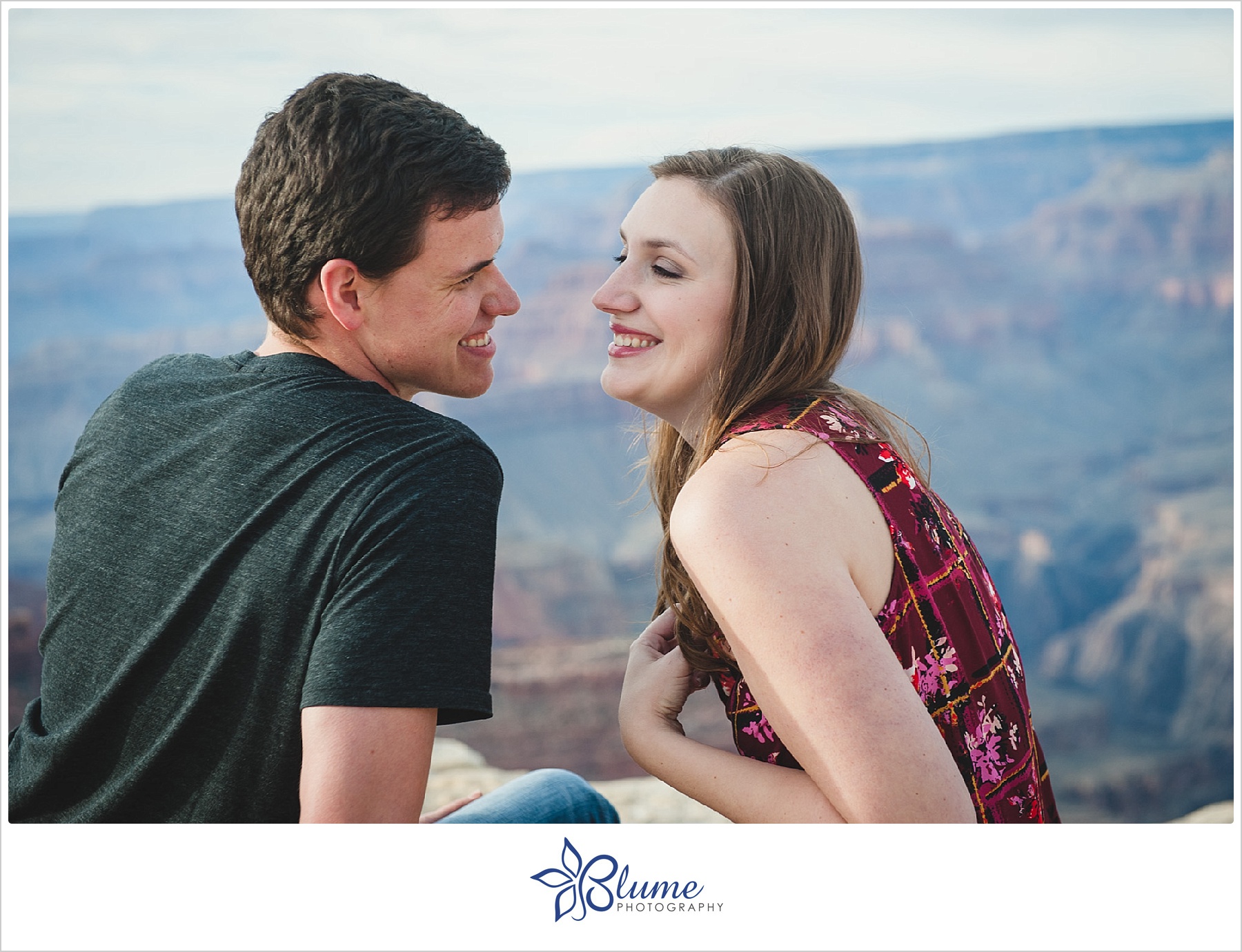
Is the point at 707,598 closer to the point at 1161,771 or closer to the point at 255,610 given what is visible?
the point at 255,610

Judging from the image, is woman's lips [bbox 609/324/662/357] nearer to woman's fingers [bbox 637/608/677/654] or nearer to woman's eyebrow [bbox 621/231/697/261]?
woman's eyebrow [bbox 621/231/697/261]

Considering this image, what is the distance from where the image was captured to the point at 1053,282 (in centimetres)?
3641

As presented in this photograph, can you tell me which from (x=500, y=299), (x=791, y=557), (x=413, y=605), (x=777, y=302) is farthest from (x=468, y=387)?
(x=791, y=557)

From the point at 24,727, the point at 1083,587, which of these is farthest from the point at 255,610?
the point at 1083,587

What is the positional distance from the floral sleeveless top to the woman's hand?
5.9 inches

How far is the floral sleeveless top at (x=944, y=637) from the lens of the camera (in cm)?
126

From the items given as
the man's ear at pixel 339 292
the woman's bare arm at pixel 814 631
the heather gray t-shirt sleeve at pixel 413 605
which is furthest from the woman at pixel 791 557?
the man's ear at pixel 339 292

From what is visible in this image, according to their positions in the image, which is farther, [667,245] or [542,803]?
[542,803]

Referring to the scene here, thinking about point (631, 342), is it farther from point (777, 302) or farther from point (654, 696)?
point (654, 696)

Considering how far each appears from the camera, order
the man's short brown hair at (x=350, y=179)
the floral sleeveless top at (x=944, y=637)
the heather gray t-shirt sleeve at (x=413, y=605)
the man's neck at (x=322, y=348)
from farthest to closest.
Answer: the man's neck at (x=322, y=348) → the man's short brown hair at (x=350, y=179) → the floral sleeveless top at (x=944, y=637) → the heather gray t-shirt sleeve at (x=413, y=605)

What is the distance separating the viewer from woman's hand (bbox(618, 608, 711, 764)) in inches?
57.2

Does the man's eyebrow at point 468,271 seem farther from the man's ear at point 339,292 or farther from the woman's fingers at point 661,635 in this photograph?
the woman's fingers at point 661,635

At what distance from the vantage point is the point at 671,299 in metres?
1.48

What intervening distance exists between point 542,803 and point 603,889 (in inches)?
15.5
